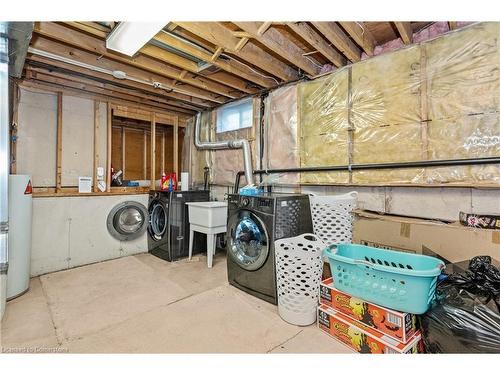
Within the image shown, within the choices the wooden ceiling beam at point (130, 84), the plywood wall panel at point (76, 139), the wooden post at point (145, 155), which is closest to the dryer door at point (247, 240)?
the wooden ceiling beam at point (130, 84)

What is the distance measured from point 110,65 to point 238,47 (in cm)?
145

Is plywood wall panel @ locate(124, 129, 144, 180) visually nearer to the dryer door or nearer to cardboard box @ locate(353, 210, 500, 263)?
the dryer door

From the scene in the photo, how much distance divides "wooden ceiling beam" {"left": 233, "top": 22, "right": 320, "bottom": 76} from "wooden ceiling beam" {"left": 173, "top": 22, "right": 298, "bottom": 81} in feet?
0.31

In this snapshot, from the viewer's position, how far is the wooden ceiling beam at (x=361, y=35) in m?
1.91

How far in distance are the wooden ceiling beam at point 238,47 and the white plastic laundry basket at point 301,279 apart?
1704 millimetres

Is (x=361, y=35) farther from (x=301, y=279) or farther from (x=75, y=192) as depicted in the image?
(x=75, y=192)

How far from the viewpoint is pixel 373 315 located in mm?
1433

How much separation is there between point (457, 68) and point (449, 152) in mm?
619

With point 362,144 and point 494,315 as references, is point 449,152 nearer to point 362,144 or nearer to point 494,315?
point 362,144

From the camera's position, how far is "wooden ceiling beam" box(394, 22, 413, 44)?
1807 millimetres

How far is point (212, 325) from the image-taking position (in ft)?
5.78

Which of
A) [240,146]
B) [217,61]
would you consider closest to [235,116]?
[240,146]

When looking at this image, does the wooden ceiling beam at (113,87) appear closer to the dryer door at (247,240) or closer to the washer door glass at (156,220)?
the washer door glass at (156,220)
